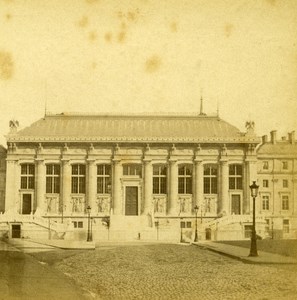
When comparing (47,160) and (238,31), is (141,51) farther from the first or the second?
(47,160)

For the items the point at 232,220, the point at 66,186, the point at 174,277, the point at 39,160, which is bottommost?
the point at 174,277

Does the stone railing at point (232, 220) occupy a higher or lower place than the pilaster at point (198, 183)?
lower

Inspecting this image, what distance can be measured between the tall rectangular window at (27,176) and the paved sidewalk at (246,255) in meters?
Answer: 5.71

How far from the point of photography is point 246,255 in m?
19.1

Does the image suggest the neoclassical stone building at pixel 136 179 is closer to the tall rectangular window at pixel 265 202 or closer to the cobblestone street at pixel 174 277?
the tall rectangular window at pixel 265 202

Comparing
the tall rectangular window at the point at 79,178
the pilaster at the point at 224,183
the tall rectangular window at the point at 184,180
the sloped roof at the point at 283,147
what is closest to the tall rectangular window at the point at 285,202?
the sloped roof at the point at 283,147

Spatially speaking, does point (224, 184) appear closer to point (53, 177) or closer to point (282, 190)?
point (53, 177)

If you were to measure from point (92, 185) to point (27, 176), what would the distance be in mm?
3518

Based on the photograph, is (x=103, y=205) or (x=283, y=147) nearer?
(x=283, y=147)

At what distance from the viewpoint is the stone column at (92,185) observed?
28.0 metres

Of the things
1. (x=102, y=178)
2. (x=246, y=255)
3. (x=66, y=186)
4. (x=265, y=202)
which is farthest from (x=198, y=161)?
(x=246, y=255)

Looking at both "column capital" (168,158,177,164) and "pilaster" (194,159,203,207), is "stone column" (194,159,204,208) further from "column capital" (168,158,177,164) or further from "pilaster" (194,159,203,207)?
"column capital" (168,158,177,164)

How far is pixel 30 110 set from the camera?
17531 millimetres

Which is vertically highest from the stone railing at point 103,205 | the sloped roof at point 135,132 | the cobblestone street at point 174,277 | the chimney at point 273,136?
the sloped roof at point 135,132
